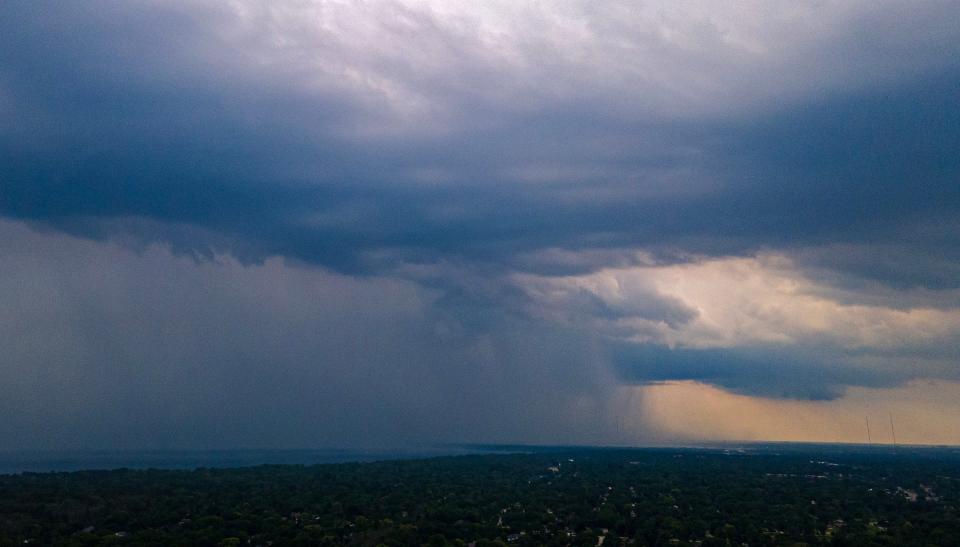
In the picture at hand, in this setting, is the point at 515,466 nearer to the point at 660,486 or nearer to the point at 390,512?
the point at 660,486

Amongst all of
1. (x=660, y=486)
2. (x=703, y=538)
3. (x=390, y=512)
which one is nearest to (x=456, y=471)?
(x=660, y=486)

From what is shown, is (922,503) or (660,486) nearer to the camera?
(922,503)

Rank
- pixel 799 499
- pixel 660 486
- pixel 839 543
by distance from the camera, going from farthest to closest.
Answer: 1. pixel 660 486
2. pixel 799 499
3. pixel 839 543

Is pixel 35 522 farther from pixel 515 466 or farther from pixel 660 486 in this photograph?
pixel 515 466

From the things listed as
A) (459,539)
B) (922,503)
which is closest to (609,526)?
(459,539)

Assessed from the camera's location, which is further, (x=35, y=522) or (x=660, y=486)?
(x=660, y=486)

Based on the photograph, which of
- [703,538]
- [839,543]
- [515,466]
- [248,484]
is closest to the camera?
[839,543]
